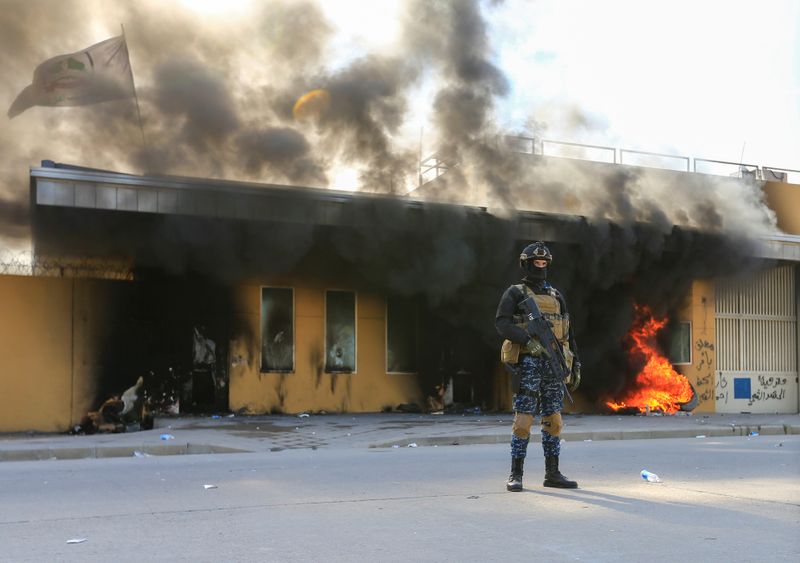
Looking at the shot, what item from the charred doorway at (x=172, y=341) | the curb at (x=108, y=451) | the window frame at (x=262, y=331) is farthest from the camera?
the window frame at (x=262, y=331)

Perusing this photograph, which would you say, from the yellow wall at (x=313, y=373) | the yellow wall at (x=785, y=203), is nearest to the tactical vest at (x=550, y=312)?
the yellow wall at (x=313, y=373)

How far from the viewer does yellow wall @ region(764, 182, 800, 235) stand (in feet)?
71.8

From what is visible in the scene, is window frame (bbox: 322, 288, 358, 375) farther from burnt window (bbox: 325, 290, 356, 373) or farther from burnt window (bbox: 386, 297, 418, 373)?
burnt window (bbox: 386, 297, 418, 373)

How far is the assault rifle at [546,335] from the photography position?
6.75 m

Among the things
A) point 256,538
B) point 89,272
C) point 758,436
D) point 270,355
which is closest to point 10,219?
point 89,272

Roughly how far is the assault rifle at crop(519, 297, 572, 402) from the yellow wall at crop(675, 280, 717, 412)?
44.3ft

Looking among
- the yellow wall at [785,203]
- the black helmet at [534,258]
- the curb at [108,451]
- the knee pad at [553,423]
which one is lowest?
the curb at [108,451]

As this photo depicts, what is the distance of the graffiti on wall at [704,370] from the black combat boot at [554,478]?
13444 millimetres

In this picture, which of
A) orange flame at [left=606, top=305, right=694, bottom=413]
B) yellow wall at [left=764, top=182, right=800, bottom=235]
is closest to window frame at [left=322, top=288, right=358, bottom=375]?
orange flame at [left=606, top=305, right=694, bottom=413]

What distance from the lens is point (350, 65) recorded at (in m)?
15.4

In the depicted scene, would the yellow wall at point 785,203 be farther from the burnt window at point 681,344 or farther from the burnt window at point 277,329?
the burnt window at point 277,329

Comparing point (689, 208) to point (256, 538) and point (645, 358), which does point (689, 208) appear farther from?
point (256, 538)

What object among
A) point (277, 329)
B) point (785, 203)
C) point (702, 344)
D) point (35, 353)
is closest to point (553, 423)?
point (35, 353)

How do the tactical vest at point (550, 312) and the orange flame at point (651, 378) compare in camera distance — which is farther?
the orange flame at point (651, 378)
